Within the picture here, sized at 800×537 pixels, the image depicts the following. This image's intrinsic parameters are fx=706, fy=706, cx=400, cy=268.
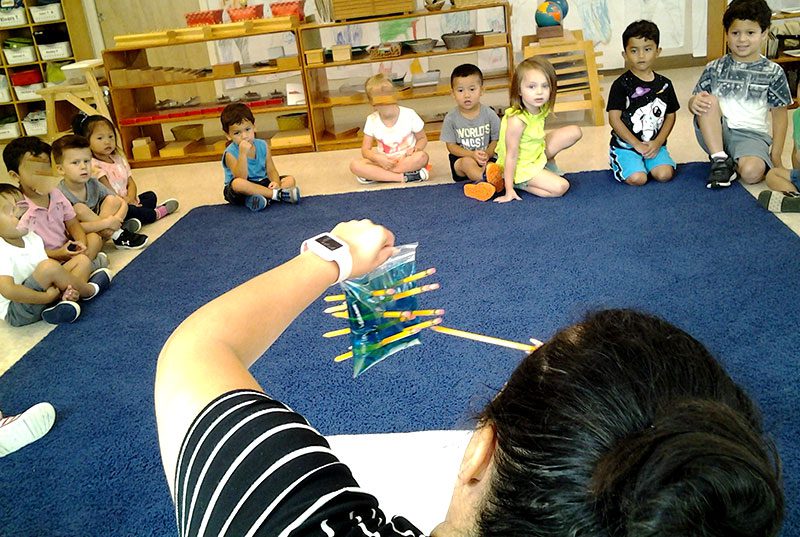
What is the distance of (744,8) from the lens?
122 inches

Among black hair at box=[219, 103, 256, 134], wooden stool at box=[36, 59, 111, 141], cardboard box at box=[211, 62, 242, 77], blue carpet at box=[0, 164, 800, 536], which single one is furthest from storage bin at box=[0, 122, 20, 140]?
blue carpet at box=[0, 164, 800, 536]

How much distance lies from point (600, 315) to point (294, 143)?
4306 millimetres

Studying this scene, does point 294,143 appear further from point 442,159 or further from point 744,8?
point 744,8

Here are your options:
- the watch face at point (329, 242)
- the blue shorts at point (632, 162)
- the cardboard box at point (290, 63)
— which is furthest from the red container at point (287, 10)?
the watch face at point (329, 242)

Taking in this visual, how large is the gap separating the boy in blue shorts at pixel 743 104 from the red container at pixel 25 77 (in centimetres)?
505

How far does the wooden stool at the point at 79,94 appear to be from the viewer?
4633 mm

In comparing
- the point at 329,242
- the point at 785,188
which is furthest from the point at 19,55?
the point at 329,242

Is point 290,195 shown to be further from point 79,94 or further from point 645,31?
point 79,94

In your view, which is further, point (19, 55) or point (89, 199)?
point (19, 55)

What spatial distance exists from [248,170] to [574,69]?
2.17 meters

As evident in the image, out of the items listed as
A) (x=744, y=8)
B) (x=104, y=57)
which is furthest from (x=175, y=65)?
(x=744, y=8)

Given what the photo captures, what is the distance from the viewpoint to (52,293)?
2.59 metres

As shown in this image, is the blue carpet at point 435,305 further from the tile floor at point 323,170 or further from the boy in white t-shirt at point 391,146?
the boy in white t-shirt at point 391,146

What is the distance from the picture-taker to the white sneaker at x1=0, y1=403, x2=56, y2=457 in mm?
1807
